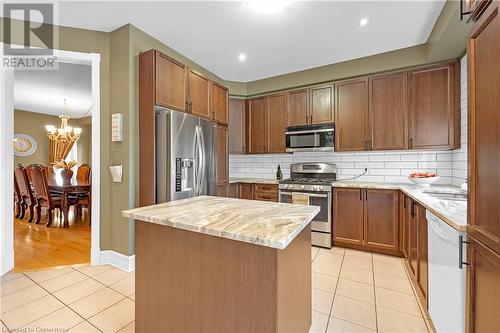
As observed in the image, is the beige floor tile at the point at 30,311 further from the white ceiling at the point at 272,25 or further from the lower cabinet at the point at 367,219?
the lower cabinet at the point at 367,219

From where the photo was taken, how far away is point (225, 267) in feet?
3.57

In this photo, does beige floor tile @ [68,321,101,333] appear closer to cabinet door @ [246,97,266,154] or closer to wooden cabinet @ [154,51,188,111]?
wooden cabinet @ [154,51,188,111]

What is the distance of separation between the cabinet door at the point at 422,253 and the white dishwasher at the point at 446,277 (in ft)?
0.45

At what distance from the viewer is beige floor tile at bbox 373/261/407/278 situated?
2439 mm

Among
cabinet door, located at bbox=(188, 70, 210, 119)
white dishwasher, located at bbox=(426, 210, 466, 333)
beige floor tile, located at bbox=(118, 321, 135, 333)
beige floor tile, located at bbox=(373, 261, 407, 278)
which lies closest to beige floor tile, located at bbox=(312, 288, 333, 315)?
white dishwasher, located at bbox=(426, 210, 466, 333)

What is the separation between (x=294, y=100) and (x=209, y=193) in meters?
2.01

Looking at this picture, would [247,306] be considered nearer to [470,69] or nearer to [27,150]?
[470,69]

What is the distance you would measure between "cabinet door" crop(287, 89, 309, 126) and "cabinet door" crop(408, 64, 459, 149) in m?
1.34

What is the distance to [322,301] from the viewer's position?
77.3 inches

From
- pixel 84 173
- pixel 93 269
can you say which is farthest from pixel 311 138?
pixel 84 173

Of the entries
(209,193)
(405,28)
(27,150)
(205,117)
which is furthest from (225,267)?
(27,150)

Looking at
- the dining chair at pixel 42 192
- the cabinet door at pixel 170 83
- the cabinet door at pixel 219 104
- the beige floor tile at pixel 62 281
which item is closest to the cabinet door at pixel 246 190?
the cabinet door at pixel 219 104

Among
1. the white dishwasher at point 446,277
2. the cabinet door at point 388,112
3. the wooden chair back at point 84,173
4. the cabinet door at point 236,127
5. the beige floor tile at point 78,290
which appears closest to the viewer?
the white dishwasher at point 446,277

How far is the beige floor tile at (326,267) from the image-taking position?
249 cm
